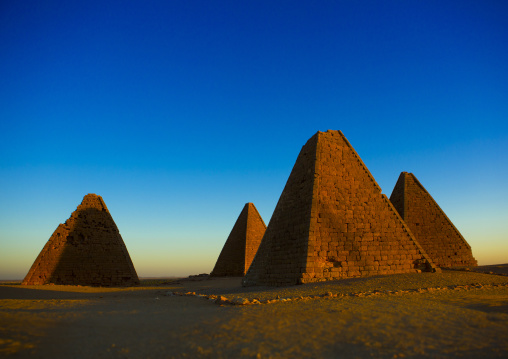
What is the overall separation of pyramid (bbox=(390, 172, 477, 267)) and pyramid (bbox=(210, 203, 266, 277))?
30.5 feet

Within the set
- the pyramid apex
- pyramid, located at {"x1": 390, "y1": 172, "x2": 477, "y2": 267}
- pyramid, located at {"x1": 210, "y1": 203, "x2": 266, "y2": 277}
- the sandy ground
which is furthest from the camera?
pyramid, located at {"x1": 210, "y1": 203, "x2": 266, "y2": 277}

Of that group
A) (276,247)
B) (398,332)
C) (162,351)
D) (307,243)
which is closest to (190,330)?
(162,351)

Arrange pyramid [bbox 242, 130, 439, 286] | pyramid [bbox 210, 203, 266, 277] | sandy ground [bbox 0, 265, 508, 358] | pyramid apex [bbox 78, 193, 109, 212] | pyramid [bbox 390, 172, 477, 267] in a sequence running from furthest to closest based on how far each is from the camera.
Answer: pyramid [bbox 210, 203, 266, 277] < pyramid apex [bbox 78, 193, 109, 212] < pyramid [bbox 390, 172, 477, 267] < pyramid [bbox 242, 130, 439, 286] < sandy ground [bbox 0, 265, 508, 358]

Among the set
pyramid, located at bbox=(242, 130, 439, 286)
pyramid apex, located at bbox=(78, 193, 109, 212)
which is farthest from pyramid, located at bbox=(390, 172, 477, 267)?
pyramid apex, located at bbox=(78, 193, 109, 212)

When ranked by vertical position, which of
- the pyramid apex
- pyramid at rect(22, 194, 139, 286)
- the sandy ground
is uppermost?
the pyramid apex

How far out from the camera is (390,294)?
724 cm

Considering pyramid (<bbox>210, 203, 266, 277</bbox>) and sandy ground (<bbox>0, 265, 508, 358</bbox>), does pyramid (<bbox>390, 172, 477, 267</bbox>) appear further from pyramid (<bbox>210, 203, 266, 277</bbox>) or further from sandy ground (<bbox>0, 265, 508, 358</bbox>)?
sandy ground (<bbox>0, 265, 508, 358</bbox>)

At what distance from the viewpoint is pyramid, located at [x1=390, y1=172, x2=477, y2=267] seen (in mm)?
17172

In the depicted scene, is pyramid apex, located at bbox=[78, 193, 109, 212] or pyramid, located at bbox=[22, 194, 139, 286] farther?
pyramid apex, located at bbox=[78, 193, 109, 212]

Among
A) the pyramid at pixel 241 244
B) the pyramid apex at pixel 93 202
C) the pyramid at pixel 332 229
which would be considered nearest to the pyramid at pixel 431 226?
the pyramid at pixel 332 229

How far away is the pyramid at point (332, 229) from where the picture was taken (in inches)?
→ 396

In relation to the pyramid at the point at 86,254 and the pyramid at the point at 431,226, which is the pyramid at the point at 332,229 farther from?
the pyramid at the point at 86,254

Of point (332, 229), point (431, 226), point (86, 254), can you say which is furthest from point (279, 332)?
point (86, 254)

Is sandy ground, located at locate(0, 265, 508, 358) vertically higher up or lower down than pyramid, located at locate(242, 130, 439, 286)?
lower down
